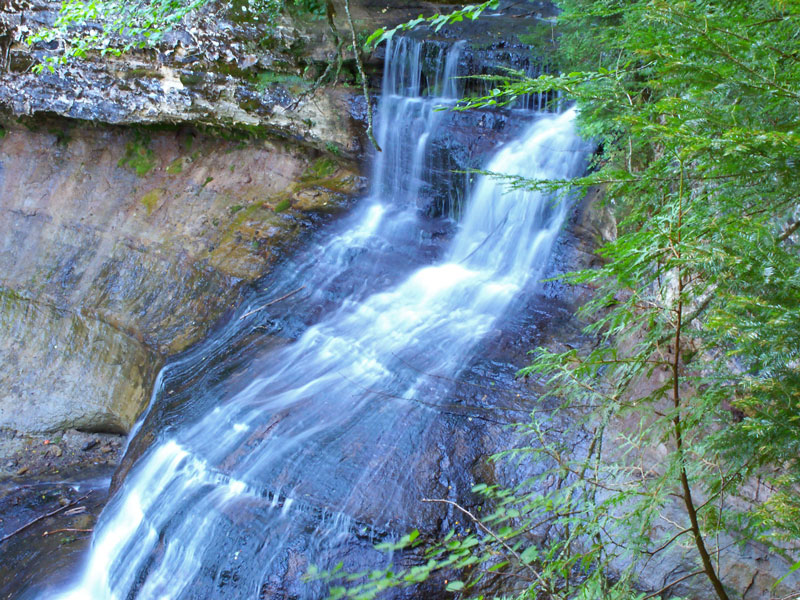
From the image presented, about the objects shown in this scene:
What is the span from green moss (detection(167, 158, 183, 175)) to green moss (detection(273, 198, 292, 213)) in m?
2.09

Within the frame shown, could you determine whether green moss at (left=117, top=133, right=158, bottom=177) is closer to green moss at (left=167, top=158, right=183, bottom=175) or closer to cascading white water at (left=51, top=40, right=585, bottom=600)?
green moss at (left=167, top=158, right=183, bottom=175)

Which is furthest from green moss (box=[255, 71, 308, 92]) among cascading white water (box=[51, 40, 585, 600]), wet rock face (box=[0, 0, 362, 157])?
cascading white water (box=[51, 40, 585, 600])

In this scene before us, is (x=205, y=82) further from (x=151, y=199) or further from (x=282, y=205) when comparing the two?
(x=282, y=205)

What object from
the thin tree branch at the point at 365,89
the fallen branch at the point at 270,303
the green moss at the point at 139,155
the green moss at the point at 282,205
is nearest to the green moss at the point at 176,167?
the green moss at the point at 139,155

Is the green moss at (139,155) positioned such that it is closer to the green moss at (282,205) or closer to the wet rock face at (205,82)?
the wet rock face at (205,82)

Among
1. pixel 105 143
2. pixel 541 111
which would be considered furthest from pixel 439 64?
pixel 105 143

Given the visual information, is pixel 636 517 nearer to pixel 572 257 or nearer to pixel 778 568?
pixel 778 568

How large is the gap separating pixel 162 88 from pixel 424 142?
3.98 metres

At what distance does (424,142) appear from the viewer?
8.15m

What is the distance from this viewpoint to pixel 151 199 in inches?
352

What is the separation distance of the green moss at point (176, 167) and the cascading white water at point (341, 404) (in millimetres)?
3279

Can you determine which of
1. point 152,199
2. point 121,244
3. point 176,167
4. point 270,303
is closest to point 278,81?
point 176,167

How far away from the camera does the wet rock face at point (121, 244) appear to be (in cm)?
765

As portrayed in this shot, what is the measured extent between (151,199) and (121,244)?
902 millimetres
